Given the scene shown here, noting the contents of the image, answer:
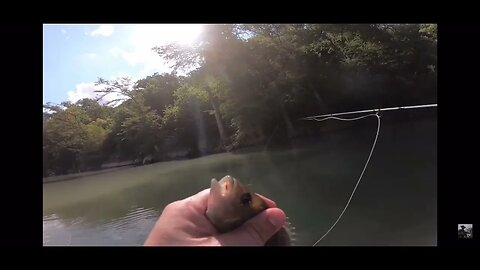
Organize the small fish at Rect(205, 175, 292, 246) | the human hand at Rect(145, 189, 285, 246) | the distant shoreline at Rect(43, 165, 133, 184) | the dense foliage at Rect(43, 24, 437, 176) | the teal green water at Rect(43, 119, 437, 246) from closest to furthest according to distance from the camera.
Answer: the human hand at Rect(145, 189, 285, 246), the small fish at Rect(205, 175, 292, 246), the distant shoreline at Rect(43, 165, 133, 184), the dense foliage at Rect(43, 24, 437, 176), the teal green water at Rect(43, 119, 437, 246)

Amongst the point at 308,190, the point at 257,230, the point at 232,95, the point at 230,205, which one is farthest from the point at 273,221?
the point at 308,190

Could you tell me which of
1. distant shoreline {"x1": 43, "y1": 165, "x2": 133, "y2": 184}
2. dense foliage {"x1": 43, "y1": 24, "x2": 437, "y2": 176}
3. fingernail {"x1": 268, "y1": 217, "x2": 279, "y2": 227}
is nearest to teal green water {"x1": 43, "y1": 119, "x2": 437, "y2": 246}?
distant shoreline {"x1": 43, "y1": 165, "x2": 133, "y2": 184}

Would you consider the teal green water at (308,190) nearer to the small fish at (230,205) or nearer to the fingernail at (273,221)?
the small fish at (230,205)

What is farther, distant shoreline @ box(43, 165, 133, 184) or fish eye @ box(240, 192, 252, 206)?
distant shoreline @ box(43, 165, 133, 184)

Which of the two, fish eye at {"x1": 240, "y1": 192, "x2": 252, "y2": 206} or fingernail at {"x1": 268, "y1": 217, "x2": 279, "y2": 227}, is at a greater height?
fish eye at {"x1": 240, "y1": 192, "x2": 252, "y2": 206}

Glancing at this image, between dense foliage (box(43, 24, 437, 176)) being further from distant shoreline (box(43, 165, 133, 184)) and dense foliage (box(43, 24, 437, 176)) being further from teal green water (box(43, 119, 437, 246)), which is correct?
teal green water (box(43, 119, 437, 246))
